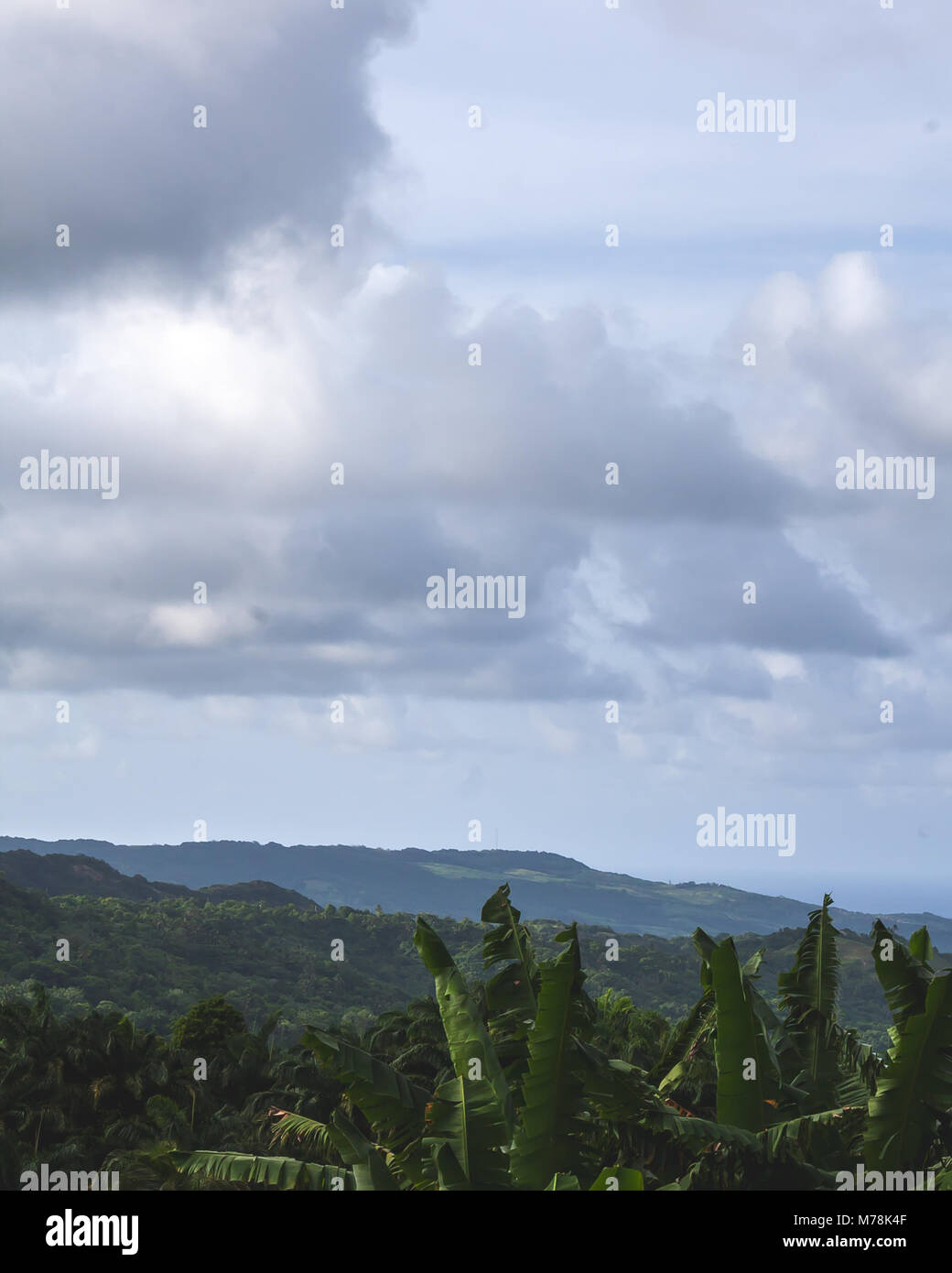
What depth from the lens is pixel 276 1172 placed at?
14992 millimetres

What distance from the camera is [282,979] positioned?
322ft

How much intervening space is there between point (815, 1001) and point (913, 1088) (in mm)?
4152

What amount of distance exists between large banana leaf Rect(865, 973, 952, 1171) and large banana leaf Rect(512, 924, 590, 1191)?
4136 millimetres

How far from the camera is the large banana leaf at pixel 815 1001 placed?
1961 centimetres

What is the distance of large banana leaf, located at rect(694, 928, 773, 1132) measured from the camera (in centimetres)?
1622

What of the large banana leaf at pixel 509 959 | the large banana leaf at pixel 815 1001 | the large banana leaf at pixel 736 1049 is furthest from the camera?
the large banana leaf at pixel 815 1001

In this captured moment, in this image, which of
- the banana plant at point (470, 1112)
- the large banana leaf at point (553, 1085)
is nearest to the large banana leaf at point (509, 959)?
the banana plant at point (470, 1112)

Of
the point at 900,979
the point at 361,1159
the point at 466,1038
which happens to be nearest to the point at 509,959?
the point at 466,1038

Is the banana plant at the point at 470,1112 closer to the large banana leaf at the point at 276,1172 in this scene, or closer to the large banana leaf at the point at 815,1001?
the large banana leaf at the point at 276,1172

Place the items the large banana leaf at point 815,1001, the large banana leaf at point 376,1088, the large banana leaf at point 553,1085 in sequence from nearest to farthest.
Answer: the large banana leaf at point 553,1085
the large banana leaf at point 376,1088
the large banana leaf at point 815,1001

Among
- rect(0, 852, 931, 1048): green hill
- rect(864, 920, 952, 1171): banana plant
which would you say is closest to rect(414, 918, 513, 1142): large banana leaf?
rect(864, 920, 952, 1171): banana plant

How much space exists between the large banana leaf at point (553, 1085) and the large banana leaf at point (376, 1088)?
4.95 ft

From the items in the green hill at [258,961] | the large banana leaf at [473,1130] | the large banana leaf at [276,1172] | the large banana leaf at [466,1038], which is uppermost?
the large banana leaf at [466,1038]
